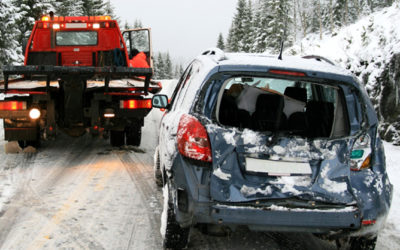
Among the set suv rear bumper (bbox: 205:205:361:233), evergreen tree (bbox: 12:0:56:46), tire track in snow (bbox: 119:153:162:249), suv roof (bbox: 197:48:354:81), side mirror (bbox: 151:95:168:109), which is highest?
evergreen tree (bbox: 12:0:56:46)

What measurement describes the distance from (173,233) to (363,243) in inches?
63.4

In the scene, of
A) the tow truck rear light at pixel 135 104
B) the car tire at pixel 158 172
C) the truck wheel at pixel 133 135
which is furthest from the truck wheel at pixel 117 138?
the car tire at pixel 158 172

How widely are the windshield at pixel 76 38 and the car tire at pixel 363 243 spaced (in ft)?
25.2

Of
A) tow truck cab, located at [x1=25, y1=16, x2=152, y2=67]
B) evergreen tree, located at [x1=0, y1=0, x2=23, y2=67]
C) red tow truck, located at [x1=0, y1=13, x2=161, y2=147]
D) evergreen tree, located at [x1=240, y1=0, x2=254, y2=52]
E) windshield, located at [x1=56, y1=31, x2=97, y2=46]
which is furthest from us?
evergreen tree, located at [x1=240, y1=0, x2=254, y2=52]

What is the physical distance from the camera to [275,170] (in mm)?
3053

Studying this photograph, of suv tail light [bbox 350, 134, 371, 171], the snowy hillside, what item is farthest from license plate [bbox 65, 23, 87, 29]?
suv tail light [bbox 350, 134, 371, 171]

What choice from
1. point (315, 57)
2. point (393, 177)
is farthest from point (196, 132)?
point (393, 177)

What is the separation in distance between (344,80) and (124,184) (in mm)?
3723

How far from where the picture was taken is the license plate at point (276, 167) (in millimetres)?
3045

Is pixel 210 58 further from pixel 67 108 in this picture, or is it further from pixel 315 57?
pixel 67 108

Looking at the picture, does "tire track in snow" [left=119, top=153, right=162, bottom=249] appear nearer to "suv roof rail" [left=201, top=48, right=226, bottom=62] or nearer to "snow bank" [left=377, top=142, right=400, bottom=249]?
"suv roof rail" [left=201, top=48, right=226, bottom=62]

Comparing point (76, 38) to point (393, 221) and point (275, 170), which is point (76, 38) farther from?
point (393, 221)

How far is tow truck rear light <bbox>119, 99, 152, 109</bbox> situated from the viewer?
25.7ft

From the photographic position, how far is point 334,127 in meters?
3.48
